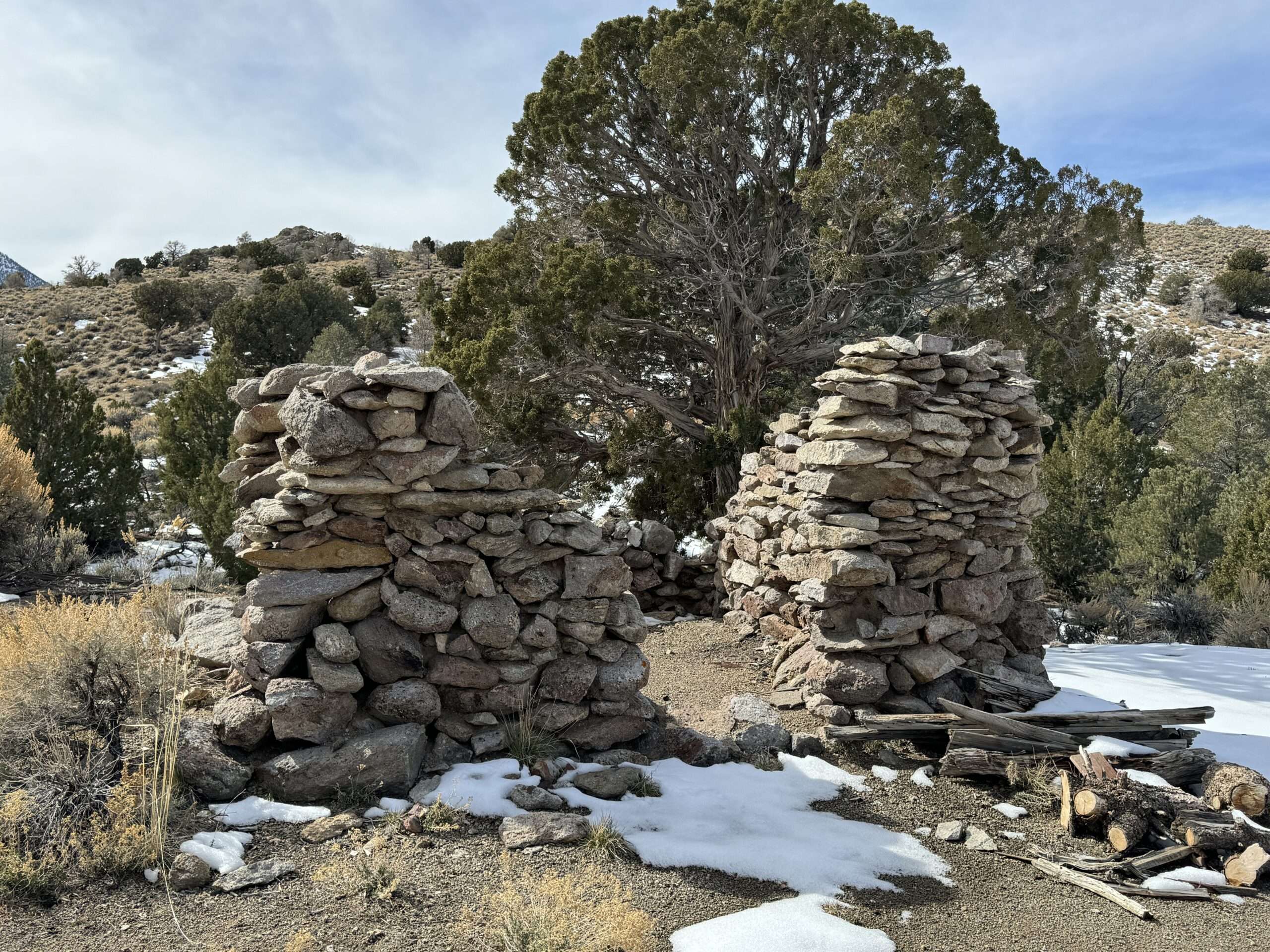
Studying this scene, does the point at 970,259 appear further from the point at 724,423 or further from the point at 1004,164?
the point at 724,423

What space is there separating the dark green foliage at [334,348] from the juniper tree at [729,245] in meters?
8.92

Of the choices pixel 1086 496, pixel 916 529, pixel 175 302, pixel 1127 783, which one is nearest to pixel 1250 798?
pixel 1127 783

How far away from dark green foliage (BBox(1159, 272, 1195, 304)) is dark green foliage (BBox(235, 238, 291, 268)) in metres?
37.0

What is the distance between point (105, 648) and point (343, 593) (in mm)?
1116

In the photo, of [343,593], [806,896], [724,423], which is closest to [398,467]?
[343,593]

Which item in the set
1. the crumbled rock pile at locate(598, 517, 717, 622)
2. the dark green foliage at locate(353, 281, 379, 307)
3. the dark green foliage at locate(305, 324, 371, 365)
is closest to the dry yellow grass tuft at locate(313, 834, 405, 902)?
the crumbled rock pile at locate(598, 517, 717, 622)

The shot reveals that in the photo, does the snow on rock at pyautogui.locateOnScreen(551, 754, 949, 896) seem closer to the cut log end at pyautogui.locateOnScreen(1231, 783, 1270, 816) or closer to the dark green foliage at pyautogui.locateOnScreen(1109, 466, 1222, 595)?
the cut log end at pyautogui.locateOnScreen(1231, 783, 1270, 816)

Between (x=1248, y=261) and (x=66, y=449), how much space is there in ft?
133

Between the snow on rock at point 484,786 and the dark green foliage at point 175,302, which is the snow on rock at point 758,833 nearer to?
the snow on rock at point 484,786

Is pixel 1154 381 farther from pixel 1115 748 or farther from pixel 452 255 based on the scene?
pixel 452 255

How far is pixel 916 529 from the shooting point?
612 cm

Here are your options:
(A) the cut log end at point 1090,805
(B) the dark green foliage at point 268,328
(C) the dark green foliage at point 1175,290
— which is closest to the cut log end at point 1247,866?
(A) the cut log end at point 1090,805

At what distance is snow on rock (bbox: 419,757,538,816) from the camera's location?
4.01 metres

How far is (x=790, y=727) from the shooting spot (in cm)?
584
